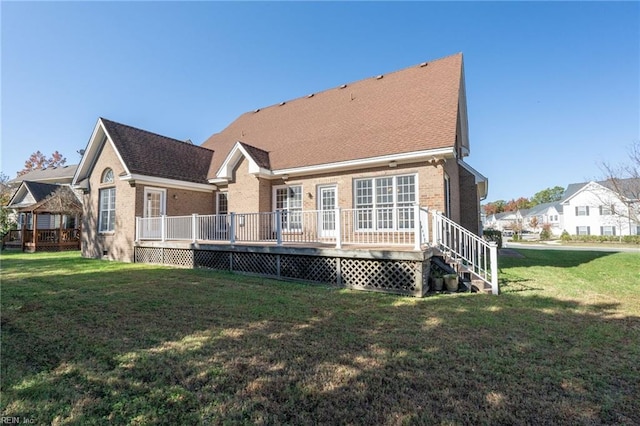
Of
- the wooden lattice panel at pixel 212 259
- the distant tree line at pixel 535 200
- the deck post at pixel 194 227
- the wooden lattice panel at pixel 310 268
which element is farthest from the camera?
the distant tree line at pixel 535 200

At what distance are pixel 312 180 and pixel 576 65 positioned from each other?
14.6 meters

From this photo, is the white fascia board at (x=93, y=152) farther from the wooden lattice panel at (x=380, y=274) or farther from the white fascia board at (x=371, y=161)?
the wooden lattice panel at (x=380, y=274)

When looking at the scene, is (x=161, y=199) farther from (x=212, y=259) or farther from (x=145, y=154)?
(x=212, y=259)

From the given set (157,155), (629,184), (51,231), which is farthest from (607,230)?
(51,231)

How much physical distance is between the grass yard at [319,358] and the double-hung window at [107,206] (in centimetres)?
796

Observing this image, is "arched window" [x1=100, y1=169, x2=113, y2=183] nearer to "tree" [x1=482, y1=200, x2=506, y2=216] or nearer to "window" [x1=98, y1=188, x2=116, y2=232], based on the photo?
"window" [x1=98, y1=188, x2=116, y2=232]

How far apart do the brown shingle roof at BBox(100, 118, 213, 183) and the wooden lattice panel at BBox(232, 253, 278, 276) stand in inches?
255

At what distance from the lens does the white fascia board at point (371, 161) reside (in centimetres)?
997

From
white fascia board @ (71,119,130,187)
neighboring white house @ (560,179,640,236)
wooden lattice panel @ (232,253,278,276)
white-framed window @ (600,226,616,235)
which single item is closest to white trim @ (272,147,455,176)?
wooden lattice panel @ (232,253,278,276)

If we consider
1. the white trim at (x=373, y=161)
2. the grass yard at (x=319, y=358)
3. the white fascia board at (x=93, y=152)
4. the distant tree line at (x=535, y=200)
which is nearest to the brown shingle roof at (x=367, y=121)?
the white trim at (x=373, y=161)

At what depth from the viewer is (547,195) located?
92.4 meters

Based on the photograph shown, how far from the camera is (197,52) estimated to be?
49.3 ft

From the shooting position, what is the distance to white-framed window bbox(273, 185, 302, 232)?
42.5ft

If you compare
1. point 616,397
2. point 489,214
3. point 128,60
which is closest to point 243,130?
point 128,60
